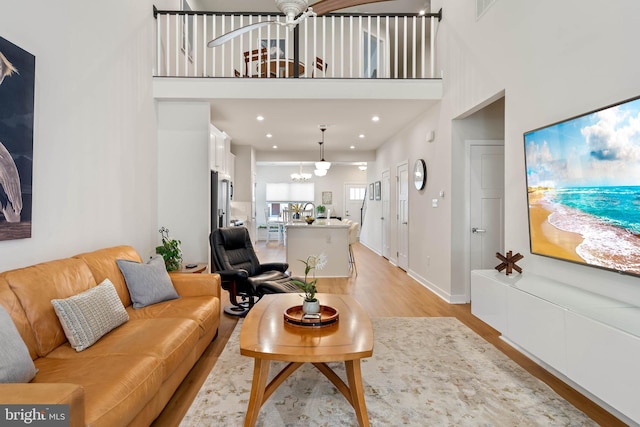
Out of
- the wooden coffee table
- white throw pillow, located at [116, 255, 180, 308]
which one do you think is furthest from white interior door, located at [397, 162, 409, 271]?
white throw pillow, located at [116, 255, 180, 308]

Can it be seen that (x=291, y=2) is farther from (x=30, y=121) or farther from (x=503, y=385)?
(x=503, y=385)

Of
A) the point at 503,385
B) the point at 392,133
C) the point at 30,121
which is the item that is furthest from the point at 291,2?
the point at 392,133

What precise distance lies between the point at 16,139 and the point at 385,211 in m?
6.64

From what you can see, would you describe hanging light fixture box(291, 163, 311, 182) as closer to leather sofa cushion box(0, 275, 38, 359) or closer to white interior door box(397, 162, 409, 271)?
white interior door box(397, 162, 409, 271)

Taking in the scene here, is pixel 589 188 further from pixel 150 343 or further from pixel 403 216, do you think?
pixel 403 216

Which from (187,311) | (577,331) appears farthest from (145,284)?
(577,331)

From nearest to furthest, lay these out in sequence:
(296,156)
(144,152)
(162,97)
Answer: (144,152) < (162,97) < (296,156)

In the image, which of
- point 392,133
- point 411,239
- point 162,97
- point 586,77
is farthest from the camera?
point 392,133

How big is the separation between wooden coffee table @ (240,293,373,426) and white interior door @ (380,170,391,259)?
5.52 metres

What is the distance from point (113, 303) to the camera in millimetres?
2262

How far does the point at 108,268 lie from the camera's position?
263 centimetres

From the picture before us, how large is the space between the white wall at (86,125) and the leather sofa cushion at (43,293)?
0.29 m

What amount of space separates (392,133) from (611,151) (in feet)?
16.1

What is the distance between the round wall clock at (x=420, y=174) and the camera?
5.10 metres
